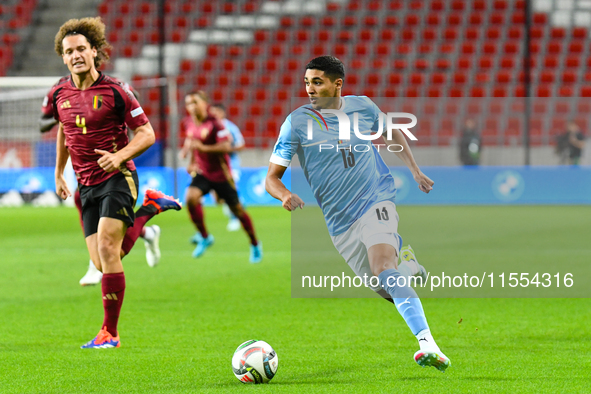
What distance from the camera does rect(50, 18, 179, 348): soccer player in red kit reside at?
17.7 feet

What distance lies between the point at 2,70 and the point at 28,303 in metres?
19.7

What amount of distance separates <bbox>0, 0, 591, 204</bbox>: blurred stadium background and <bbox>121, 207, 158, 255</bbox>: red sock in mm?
13660

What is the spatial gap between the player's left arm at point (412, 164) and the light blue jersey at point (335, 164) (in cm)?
20

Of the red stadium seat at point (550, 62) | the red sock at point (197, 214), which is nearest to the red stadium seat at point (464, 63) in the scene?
the red stadium seat at point (550, 62)

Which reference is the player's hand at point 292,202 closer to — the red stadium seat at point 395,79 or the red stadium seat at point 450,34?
the red stadium seat at point 395,79

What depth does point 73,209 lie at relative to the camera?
19703 mm

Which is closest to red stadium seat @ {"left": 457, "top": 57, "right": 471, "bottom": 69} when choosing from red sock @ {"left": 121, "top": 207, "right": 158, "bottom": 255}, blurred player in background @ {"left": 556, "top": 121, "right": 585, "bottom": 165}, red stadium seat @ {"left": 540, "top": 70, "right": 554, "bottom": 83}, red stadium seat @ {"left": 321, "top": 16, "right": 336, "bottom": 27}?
red stadium seat @ {"left": 540, "top": 70, "right": 554, "bottom": 83}

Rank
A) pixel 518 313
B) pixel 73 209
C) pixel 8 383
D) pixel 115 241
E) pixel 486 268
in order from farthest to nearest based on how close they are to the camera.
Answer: pixel 73 209 → pixel 486 268 → pixel 518 313 → pixel 115 241 → pixel 8 383

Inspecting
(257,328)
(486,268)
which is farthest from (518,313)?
(486,268)

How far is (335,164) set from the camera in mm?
4832

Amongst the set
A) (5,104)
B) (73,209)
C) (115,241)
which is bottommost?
(73,209)

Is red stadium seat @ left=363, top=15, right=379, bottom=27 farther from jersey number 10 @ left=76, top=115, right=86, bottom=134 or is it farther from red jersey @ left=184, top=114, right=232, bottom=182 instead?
jersey number 10 @ left=76, top=115, right=86, bottom=134

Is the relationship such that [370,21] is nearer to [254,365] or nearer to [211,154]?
[211,154]

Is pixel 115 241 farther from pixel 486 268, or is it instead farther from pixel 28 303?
pixel 486 268
